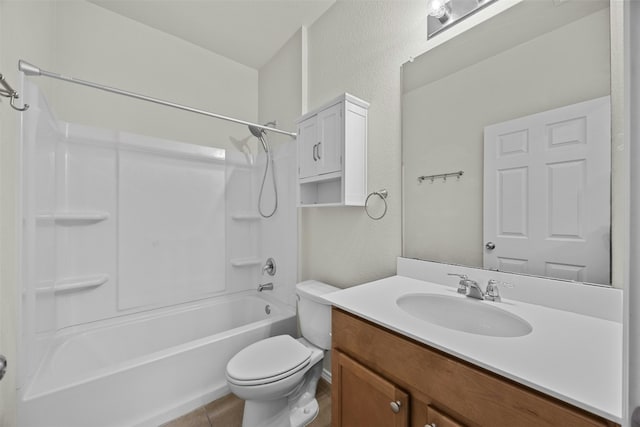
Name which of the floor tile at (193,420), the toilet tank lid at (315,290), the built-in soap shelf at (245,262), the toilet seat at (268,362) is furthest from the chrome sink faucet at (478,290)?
the built-in soap shelf at (245,262)

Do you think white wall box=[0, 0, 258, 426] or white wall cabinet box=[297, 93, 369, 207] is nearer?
white wall box=[0, 0, 258, 426]

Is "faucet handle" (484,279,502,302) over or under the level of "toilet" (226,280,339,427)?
over

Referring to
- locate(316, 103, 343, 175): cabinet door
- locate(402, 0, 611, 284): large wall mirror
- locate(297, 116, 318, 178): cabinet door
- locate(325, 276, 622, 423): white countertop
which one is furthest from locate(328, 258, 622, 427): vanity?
locate(297, 116, 318, 178): cabinet door

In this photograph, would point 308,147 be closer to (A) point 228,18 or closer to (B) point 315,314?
(B) point 315,314

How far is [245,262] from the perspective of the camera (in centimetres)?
243

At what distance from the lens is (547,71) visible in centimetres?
94

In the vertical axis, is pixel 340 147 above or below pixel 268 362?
Answer: above

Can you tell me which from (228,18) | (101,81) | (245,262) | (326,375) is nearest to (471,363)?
(326,375)

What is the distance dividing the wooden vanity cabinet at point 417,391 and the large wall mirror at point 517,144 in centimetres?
57

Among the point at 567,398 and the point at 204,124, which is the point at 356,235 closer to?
the point at 567,398

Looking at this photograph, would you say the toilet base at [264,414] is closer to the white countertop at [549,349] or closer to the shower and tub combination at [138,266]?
the shower and tub combination at [138,266]

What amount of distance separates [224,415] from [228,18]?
→ 8.91 ft

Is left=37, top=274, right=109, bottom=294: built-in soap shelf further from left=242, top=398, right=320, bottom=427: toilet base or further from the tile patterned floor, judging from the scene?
left=242, top=398, right=320, bottom=427: toilet base

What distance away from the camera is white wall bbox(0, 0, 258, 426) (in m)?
1.02
